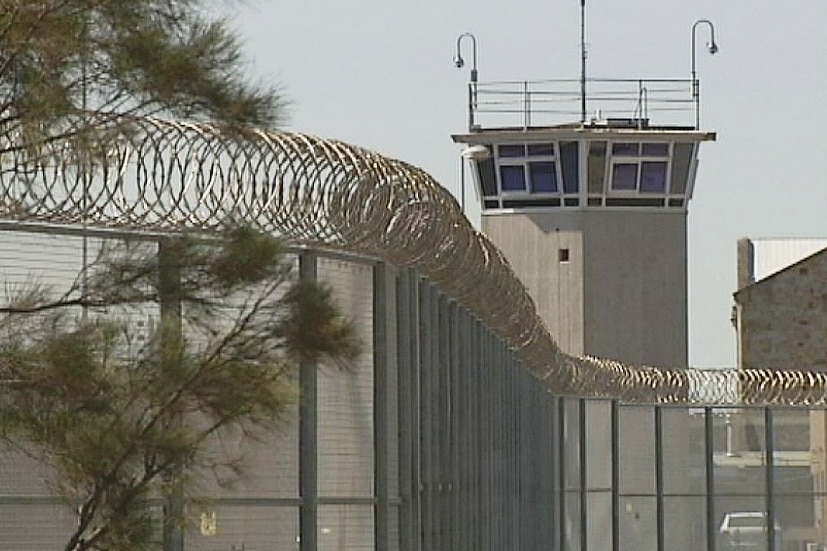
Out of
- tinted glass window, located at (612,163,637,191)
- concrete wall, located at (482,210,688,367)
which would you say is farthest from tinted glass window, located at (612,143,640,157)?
concrete wall, located at (482,210,688,367)

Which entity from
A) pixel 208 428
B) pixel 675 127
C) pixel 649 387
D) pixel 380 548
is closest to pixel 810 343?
pixel 675 127

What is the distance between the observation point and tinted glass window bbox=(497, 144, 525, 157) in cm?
4522

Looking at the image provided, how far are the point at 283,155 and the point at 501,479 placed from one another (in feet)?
25.9

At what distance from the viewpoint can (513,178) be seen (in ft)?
149

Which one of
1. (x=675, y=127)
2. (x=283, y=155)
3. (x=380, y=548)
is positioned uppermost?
(x=675, y=127)

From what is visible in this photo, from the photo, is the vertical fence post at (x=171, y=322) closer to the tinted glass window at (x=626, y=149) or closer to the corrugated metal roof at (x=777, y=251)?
the tinted glass window at (x=626, y=149)

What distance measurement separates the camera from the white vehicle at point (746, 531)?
26312mm

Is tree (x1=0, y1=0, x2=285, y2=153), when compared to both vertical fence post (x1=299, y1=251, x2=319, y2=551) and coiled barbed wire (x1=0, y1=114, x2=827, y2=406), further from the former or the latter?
vertical fence post (x1=299, y1=251, x2=319, y2=551)

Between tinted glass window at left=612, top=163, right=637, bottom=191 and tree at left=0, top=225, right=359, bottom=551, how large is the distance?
A: 3772cm

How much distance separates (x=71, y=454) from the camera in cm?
746

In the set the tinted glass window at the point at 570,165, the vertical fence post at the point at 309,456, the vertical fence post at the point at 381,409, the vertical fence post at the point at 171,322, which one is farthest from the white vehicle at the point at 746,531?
the tinted glass window at the point at 570,165

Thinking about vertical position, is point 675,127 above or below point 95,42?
above

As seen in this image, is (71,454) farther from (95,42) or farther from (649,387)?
(649,387)

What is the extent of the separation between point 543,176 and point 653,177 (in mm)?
1908
